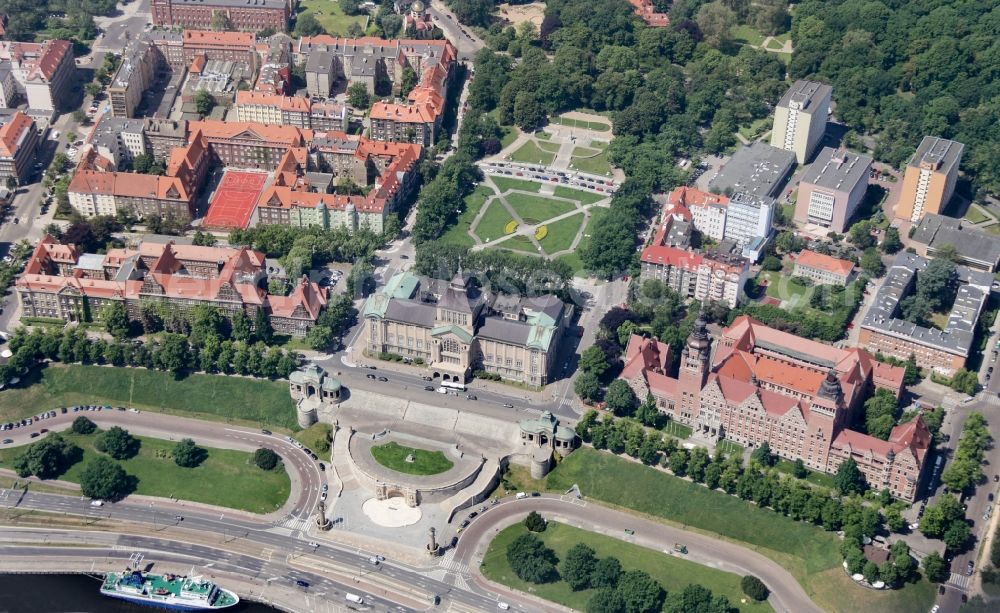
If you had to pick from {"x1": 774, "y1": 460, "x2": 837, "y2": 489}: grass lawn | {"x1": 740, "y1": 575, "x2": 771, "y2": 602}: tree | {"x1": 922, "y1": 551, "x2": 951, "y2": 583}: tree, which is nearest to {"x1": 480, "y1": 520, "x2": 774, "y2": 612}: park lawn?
{"x1": 740, "y1": 575, "x2": 771, "y2": 602}: tree

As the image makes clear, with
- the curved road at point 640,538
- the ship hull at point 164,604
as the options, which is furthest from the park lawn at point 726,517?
the ship hull at point 164,604

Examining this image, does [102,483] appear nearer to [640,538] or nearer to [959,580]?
[640,538]

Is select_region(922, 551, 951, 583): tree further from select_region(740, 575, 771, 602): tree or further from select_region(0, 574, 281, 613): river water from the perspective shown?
select_region(0, 574, 281, 613): river water

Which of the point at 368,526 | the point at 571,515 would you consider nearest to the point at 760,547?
the point at 571,515

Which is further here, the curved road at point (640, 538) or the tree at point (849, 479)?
the tree at point (849, 479)

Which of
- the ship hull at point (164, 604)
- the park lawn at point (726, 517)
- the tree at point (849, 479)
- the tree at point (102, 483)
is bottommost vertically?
the ship hull at point (164, 604)

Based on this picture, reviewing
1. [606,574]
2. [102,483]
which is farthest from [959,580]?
[102,483]

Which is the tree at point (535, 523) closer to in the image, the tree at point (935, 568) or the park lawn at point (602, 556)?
the park lawn at point (602, 556)
